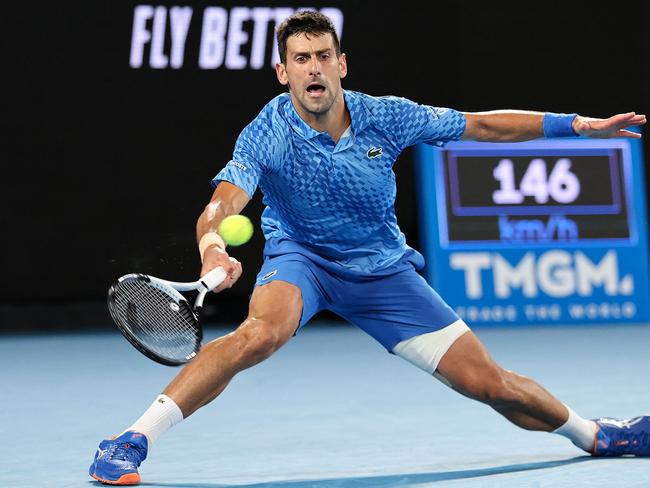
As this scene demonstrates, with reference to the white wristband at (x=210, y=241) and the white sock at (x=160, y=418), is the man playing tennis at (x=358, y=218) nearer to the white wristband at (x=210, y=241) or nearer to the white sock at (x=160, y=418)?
the white sock at (x=160, y=418)

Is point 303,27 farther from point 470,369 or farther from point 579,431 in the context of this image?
point 579,431

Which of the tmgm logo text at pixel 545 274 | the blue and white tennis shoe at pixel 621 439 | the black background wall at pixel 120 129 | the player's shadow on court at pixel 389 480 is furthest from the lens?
the tmgm logo text at pixel 545 274

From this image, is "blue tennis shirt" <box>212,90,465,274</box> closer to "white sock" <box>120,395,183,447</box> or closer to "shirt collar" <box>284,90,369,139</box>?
"shirt collar" <box>284,90,369,139</box>

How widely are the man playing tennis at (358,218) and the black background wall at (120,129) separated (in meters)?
4.07

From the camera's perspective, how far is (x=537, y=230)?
29.3 feet

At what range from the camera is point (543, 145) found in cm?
906

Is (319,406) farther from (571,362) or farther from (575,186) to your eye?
(575,186)

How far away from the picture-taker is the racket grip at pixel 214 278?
3363 mm

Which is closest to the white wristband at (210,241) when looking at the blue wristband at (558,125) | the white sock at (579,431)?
the blue wristband at (558,125)

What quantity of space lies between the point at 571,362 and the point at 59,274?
11.2 ft

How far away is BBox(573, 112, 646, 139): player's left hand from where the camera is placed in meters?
4.02

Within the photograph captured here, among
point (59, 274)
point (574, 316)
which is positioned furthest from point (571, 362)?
point (59, 274)

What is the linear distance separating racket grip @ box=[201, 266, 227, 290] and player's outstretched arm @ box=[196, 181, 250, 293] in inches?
0.5

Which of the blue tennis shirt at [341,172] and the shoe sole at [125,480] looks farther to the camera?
the blue tennis shirt at [341,172]
